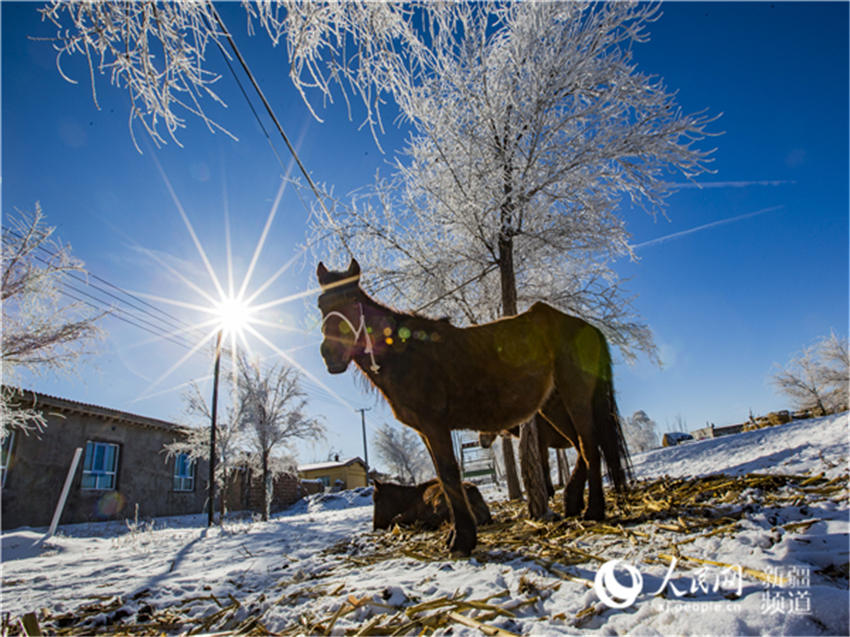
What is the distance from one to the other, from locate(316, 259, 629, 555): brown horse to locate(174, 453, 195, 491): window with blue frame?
24999 mm

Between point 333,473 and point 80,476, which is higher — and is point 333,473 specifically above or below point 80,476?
below

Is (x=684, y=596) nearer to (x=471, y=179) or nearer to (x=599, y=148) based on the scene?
(x=471, y=179)

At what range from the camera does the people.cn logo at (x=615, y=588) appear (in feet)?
4.74

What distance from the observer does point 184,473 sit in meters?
24.0

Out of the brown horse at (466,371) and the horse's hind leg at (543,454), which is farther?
the horse's hind leg at (543,454)

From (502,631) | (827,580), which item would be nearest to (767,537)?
(827,580)

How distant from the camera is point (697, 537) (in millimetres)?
2027

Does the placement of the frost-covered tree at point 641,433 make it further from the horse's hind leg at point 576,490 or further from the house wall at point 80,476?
the horse's hind leg at point 576,490

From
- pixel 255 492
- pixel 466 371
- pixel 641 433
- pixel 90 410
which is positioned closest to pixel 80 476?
pixel 90 410

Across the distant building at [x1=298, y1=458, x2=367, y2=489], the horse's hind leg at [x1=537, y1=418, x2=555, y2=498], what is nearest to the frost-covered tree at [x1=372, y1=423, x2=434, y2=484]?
the distant building at [x1=298, y1=458, x2=367, y2=489]

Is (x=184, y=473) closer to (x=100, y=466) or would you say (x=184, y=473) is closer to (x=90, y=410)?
(x=100, y=466)

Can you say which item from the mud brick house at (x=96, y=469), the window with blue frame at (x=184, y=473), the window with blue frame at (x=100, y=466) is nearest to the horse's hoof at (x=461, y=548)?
the mud brick house at (x=96, y=469)

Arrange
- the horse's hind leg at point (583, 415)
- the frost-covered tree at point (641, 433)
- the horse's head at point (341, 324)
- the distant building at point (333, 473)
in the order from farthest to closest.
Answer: the frost-covered tree at point (641, 433)
the distant building at point (333, 473)
the horse's hind leg at point (583, 415)
the horse's head at point (341, 324)

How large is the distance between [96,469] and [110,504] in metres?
1.76
